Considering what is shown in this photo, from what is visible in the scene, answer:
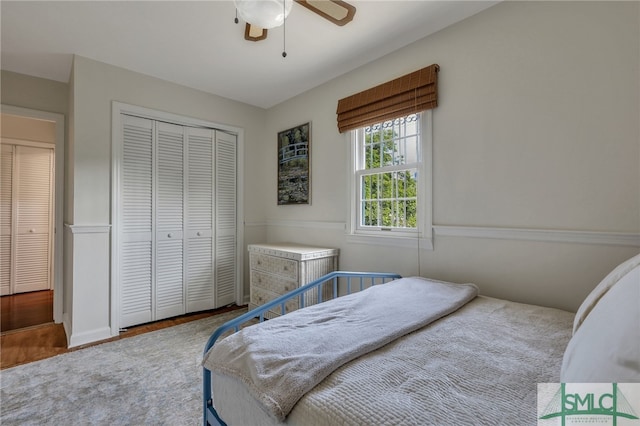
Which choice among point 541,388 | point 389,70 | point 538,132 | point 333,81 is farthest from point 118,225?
point 538,132

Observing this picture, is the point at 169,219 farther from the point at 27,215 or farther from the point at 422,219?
the point at 27,215

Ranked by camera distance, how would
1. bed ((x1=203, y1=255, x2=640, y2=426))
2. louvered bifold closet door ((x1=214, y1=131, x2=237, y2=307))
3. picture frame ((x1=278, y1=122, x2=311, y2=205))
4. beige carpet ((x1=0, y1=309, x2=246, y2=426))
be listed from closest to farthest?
bed ((x1=203, y1=255, x2=640, y2=426))
beige carpet ((x1=0, y1=309, x2=246, y2=426))
picture frame ((x1=278, y1=122, x2=311, y2=205))
louvered bifold closet door ((x1=214, y1=131, x2=237, y2=307))

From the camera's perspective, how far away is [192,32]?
7.37ft

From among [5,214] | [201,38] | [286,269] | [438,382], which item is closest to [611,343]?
[438,382]

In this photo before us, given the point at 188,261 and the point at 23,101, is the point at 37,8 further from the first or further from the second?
the point at 188,261

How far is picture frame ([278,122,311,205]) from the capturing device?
3240mm

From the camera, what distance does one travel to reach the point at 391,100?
2.39 m

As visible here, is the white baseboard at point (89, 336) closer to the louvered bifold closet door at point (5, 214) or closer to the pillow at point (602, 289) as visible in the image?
the louvered bifold closet door at point (5, 214)

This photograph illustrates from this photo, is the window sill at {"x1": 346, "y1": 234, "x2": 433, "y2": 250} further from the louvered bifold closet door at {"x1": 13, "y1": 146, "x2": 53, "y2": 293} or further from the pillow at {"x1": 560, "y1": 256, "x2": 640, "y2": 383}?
the louvered bifold closet door at {"x1": 13, "y1": 146, "x2": 53, "y2": 293}

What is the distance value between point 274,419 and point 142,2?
251cm

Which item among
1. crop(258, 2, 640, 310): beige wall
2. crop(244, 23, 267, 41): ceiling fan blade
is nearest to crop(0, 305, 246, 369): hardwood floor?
crop(258, 2, 640, 310): beige wall

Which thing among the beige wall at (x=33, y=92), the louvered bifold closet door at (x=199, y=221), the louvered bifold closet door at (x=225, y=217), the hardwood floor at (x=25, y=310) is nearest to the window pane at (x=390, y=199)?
the louvered bifold closet door at (x=225, y=217)

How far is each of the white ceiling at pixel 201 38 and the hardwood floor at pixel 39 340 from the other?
8.32 ft

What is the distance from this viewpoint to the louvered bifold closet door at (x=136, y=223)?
2.84 meters
